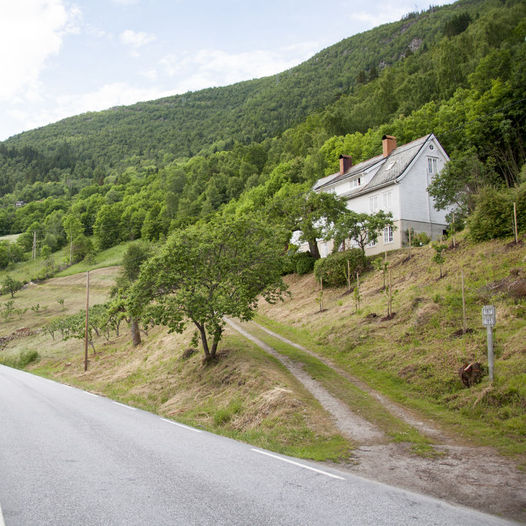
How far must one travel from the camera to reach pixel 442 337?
667 inches

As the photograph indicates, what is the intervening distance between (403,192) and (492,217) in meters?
15.5

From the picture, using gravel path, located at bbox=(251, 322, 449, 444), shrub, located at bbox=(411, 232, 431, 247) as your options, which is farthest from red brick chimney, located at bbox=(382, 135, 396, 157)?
gravel path, located at bbox=(251, 322, 449, 444)

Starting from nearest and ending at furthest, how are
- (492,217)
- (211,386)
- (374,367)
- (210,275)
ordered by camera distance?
1. (374,367)
2. (211,386)
3. (210,275)
4. (492,217)

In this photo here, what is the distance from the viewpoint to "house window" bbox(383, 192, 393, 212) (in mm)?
40125

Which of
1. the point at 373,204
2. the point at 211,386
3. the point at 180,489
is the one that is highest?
the point at 373,204

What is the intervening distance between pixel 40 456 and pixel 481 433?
33.5 feet

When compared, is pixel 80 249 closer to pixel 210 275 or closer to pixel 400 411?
pixel 210 275

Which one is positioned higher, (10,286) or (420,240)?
(420,240)

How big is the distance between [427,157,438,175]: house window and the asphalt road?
38402 millimetres

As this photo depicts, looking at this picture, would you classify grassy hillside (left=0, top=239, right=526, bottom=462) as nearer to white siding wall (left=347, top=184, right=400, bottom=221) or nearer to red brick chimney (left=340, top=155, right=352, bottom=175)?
white siding wall (left=347, top=184, right=400, bottom=221)

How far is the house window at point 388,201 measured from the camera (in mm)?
40125

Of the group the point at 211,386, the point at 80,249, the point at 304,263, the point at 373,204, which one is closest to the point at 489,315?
the point at 211,386

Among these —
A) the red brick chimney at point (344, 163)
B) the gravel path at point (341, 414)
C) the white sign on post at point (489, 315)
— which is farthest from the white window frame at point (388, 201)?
the white sign on post at point (489, 315)

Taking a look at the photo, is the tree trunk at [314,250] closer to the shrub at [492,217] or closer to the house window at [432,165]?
the house window at [432,165]
